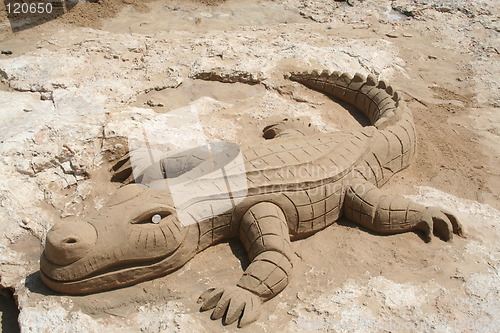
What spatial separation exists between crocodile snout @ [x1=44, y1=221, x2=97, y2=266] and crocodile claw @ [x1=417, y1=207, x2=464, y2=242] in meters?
2.90

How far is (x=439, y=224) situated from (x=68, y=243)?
10.5 feet

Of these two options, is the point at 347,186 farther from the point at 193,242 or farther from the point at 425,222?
the point at 193,242

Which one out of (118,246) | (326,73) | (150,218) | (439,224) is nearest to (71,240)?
(118,246)

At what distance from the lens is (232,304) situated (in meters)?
3.53

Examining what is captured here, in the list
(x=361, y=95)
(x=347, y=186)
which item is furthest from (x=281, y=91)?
(x=347, y=186)

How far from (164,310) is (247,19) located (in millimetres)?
6153

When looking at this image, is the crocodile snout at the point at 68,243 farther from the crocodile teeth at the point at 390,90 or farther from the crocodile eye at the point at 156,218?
the crocodile teeth at the point at 390,90

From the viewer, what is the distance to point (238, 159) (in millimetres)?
4305

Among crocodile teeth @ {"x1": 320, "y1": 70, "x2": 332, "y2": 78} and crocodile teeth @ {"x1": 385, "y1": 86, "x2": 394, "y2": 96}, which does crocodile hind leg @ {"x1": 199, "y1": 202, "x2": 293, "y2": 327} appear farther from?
crocodile teeth @ {"x1": 320, "y1": 70, "x2": 332, "y2": 78}

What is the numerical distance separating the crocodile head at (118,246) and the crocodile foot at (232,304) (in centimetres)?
46

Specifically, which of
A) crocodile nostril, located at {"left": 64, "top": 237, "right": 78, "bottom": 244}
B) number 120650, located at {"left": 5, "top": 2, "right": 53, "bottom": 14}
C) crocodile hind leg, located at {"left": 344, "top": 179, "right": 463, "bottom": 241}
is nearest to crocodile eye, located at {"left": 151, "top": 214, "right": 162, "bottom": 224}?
crocodile nostril, located at {"left": 64, "top": 237, "right": 78, "bottom": 244}

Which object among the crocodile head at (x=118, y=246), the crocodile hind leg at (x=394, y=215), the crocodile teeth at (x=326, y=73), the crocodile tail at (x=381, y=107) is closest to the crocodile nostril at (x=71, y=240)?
the crocodile head at (x=118, y=246)

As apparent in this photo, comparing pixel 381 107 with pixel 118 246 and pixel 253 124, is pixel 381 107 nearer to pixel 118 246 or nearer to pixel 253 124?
pixel 253 124

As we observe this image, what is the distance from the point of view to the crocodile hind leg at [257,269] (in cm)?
355
